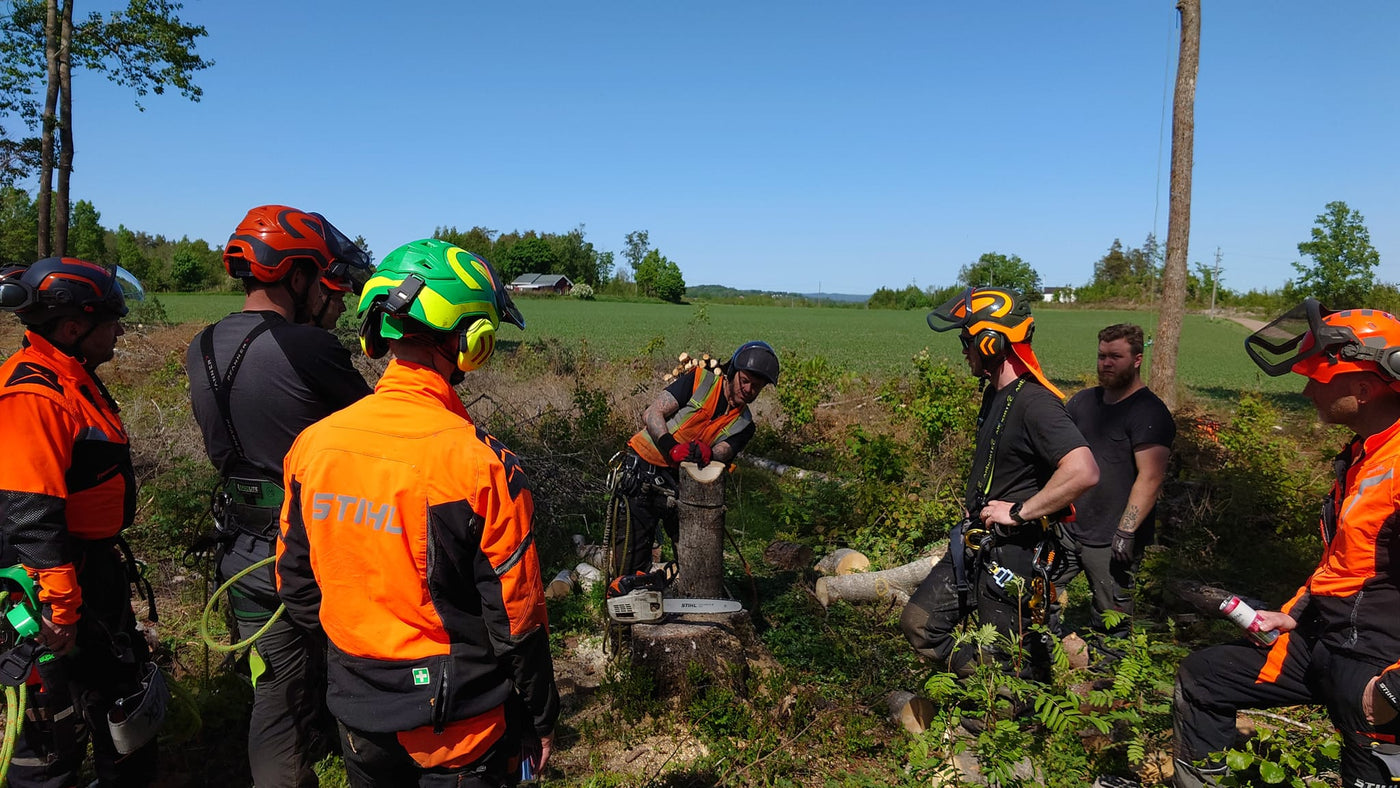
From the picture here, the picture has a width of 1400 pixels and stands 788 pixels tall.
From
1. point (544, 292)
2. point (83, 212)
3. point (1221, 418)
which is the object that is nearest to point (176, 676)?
point (1221, 418)

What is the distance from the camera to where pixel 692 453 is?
177 inches

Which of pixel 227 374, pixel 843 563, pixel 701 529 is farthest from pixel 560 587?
pixel 227 374

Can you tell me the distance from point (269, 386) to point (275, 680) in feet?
3.83

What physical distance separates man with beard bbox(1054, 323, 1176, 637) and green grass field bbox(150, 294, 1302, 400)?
26.4 ft

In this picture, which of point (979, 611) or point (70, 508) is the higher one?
point (70, 508)

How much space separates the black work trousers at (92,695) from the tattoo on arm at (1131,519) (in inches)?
201

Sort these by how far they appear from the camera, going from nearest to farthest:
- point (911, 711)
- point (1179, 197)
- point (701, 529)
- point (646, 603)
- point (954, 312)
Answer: point (954, 312) → point (911, 711) → point (646, 603) → point (701, 529) → point (1179, 197)

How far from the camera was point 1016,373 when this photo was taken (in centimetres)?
345

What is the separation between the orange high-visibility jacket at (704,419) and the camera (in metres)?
4.78

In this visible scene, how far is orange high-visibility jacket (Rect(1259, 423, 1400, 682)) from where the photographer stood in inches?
90.3

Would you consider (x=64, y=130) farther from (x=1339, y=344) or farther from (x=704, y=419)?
(x=1339, y=344)

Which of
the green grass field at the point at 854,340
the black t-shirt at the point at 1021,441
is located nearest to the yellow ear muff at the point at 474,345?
the black t-shirt at the point at 1021,441

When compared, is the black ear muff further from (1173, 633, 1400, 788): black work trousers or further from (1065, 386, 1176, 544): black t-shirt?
(1065, 386, 1176, 544): black t-shirt

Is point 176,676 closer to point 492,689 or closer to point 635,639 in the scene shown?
point 635,639
